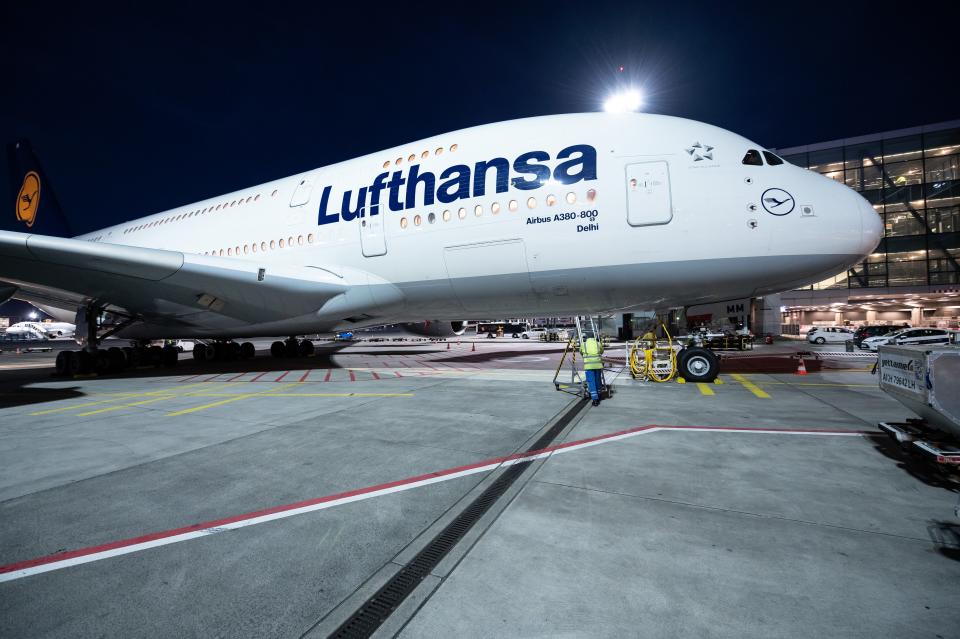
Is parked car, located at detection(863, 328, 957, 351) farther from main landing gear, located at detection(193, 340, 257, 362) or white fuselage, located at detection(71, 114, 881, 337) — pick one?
main landing gear, located at detection(193, 340, 257, 362)

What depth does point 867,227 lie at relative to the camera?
6945 millimetres

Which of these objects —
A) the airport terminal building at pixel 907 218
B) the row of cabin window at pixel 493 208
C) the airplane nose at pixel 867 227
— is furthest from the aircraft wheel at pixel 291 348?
the airport terminal building at pixel 907 218

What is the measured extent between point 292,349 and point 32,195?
1192 centimetres

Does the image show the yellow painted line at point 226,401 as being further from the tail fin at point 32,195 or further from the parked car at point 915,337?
the parked car at point 915,337

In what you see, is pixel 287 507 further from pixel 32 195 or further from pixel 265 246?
pixel 32 195

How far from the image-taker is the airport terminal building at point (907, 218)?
3638cm

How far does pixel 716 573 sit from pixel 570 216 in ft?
20.5

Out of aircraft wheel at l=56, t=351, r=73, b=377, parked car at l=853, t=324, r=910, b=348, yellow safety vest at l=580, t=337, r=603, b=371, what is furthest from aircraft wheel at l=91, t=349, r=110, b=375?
parked car at l=853, t=324, r=910, b=348

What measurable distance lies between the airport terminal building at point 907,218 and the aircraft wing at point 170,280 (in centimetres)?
4188

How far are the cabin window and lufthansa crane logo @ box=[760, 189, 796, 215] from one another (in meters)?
0.70

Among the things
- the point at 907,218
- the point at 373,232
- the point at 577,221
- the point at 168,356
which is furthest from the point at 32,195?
the point at 907,218

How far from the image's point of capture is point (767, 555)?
2326 mm

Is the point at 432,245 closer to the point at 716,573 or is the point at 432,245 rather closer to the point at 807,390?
the point at 716,573

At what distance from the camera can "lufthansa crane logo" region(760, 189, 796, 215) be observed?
6895 mm
